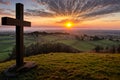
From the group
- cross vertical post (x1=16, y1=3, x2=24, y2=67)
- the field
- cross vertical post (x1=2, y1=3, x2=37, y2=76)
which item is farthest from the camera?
the field

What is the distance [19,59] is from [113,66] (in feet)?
16.9

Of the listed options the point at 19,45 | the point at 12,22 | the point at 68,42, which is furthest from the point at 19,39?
the point at 68,42

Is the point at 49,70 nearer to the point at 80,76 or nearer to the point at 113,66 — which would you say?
the point at 80,76

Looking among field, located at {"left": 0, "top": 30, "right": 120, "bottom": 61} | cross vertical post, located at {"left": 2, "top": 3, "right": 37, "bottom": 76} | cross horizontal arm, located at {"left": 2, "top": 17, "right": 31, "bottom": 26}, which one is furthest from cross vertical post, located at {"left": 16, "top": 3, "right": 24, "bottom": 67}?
field, located at {"left": 0, "top": 30, "right": 120, "bottom": 61}

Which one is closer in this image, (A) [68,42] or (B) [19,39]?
(B) [19,39]

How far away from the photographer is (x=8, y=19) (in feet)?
24.8

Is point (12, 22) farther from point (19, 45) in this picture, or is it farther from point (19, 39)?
point (19, 45)

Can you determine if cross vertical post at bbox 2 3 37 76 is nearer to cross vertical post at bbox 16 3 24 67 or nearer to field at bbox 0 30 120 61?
cross vertical post at bbox 16 3 24 67

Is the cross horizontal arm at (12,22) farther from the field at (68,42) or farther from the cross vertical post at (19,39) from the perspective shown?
the field at (68,42)

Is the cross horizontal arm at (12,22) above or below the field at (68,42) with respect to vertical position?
above

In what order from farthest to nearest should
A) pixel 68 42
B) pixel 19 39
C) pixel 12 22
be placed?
pixel 68 42 → pixel 19 39 → pixel 12 22

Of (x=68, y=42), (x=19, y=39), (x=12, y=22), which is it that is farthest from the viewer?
(x=68, y=42)

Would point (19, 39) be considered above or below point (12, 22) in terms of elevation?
below

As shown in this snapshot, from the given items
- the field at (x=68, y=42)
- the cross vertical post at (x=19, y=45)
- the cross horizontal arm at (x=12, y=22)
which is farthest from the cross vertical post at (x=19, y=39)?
the field at (x=68, y=42)
